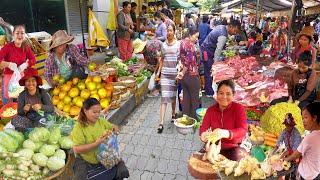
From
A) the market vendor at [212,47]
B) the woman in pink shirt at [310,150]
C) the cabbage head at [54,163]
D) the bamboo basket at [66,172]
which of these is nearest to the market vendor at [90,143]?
the bamboo basket at [66,172]

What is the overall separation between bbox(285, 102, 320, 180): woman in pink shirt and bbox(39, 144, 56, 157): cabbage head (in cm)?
226

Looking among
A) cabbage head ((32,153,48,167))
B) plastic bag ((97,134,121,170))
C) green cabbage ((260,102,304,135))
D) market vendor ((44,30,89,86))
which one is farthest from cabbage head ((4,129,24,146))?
green cabbage ((260,102,304,135))

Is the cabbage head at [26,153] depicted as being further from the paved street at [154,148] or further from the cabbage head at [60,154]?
the paved street at [154,148]

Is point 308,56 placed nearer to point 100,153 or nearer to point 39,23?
point 100,153

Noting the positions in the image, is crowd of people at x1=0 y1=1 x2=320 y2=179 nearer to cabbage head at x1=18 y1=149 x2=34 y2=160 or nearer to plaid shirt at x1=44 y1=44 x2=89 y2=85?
plaid shirt at x1=44 y1=44 x2=89 y2=85

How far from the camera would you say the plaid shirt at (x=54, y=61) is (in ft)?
17.8

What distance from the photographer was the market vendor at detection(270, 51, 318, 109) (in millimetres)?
4888

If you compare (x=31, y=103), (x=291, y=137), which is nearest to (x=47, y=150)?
(x=31, y=103)

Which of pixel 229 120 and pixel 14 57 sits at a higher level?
pixel 14 57

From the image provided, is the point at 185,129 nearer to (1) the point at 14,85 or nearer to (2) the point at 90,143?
(2) the point at 90,143

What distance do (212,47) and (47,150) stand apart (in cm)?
620

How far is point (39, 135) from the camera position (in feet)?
9.79

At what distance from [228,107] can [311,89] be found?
2.11 m

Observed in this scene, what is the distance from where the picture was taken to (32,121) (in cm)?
424
